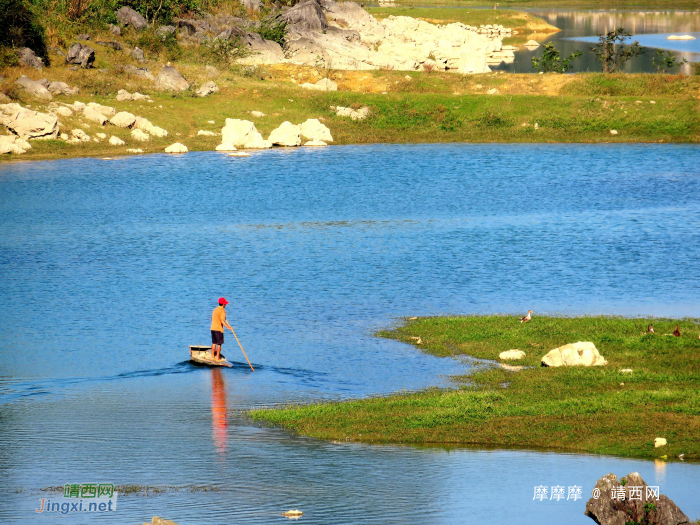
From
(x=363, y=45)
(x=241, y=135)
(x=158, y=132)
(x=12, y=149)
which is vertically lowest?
(x=12, y=149)

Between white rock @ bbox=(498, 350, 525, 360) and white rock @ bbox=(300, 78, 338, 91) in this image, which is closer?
white rock @ bbox=(498, 350, 525, 360)

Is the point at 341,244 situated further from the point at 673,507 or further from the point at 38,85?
the point at 38,85

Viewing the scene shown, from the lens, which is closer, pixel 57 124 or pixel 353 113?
pixel 57 124

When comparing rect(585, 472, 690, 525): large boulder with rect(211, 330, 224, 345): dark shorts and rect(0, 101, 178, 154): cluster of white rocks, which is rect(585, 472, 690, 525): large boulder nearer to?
rect(211, 330, 224, 345): dark shorts

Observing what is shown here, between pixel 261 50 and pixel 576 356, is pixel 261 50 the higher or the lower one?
the higher one

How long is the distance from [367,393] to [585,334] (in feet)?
26.4

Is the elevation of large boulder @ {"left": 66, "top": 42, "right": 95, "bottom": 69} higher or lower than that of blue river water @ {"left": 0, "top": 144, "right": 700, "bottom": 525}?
higher

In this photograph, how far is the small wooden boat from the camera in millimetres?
26812

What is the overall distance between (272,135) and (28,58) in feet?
68.8

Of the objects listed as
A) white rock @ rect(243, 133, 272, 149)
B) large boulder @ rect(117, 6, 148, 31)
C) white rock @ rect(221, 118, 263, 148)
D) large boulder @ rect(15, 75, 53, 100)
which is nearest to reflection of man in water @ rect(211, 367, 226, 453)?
white rock @ rect(221, 118, 263, 148)

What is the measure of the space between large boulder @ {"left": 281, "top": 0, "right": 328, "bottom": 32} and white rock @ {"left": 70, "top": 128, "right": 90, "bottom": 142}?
47699 millimetres

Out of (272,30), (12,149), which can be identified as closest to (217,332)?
(12,149)

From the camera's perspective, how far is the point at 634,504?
1443 cm

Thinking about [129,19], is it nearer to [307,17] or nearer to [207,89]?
[207,89]
